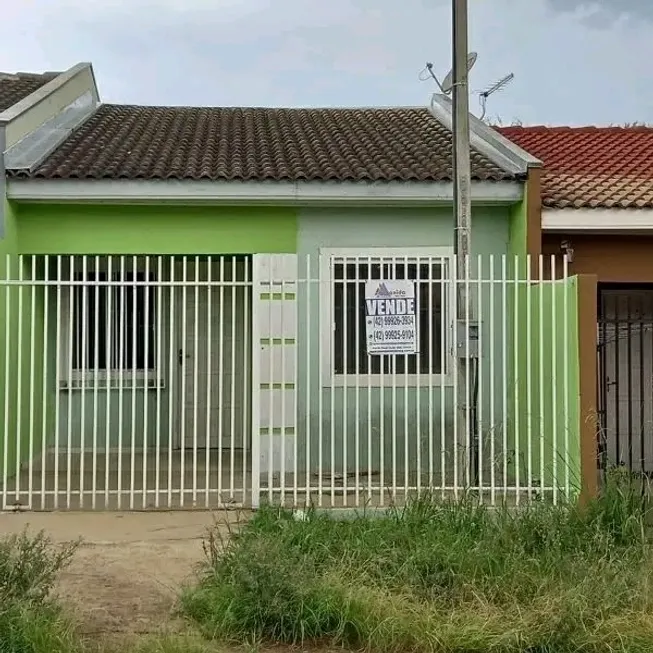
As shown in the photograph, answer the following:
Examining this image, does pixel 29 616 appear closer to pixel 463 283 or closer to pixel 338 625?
pixel 338 625

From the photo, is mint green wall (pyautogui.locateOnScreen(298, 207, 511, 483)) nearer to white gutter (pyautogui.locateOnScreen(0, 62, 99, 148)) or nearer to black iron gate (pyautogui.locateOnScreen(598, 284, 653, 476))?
black iron gate (pyautogui.locateOnScreen(598, 284, 653, 476))

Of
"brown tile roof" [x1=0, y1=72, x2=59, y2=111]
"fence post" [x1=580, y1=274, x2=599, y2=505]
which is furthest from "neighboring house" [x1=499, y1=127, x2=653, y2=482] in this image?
"brown tile roof" [x1=0, y1=72, x2=59, y2=111]

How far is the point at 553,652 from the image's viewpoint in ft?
14.1

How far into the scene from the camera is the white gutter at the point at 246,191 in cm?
871

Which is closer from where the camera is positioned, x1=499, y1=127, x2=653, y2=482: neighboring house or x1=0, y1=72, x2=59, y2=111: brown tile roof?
x1=499, y1=127, x2=653, y2=482: neighboring house

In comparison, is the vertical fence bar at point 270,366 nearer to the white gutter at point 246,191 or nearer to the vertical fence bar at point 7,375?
the white gutter at point 246,191

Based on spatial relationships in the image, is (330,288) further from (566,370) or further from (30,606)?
(30,606)

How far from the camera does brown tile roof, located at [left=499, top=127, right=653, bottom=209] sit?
920cm

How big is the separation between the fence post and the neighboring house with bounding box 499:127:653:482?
1258 millimetres

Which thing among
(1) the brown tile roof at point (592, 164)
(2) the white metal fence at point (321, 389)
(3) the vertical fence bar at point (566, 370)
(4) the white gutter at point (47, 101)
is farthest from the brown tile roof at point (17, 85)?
(3) the vertical fence bar at point (566, 370)

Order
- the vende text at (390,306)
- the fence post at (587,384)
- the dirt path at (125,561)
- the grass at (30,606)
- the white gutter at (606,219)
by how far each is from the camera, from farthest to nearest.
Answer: the white gutter at (606,219) < the vende text at (390,306) < the fence post at (587,384) < the dirt path at (125,561) < the grass at (30,606)

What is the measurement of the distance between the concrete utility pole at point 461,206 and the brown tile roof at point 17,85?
6.08m

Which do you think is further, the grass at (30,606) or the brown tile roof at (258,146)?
the brown tile roof at (258,146)

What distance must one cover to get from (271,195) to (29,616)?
5438 millimetres
